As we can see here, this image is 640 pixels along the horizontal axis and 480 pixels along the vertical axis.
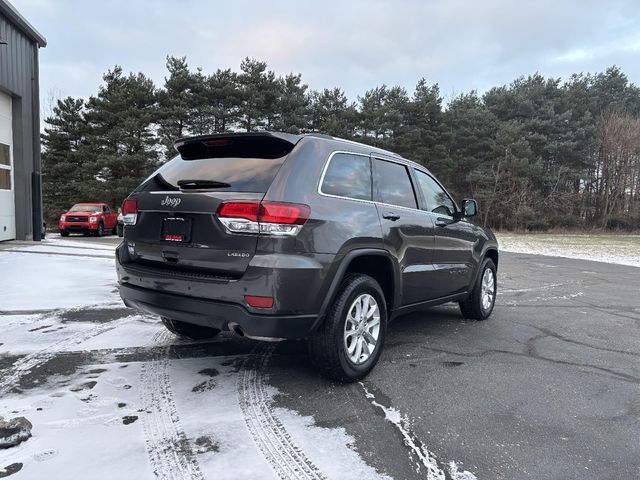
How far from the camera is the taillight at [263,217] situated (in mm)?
2900

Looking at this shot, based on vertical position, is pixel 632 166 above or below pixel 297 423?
above

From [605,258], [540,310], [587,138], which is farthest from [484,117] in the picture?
[540,310]

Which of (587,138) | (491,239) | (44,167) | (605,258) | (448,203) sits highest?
(587,138)

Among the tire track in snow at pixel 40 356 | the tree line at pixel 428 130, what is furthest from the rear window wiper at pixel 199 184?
the tree line at pixel 428 130

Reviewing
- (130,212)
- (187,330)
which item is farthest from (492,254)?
(130,212)

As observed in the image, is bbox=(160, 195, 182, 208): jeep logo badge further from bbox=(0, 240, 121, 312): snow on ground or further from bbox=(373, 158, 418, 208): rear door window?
bbox=(0, 240, 121, 312): snow on ground

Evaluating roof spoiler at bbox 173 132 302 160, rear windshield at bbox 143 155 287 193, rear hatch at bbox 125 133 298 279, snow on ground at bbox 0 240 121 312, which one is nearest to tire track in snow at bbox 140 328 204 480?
rear hatch at bbox 125 133 298 279

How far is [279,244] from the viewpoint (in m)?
2.89

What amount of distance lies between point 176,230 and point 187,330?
150 cm

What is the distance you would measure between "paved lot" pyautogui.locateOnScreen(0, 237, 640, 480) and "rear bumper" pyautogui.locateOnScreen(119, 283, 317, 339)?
0.52 meters

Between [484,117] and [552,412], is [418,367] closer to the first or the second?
[552,412]

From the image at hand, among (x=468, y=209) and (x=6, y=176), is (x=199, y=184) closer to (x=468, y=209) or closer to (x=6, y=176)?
(x=468, y=209)

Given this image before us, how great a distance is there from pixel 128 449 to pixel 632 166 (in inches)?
1737

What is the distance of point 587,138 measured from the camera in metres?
36.4
